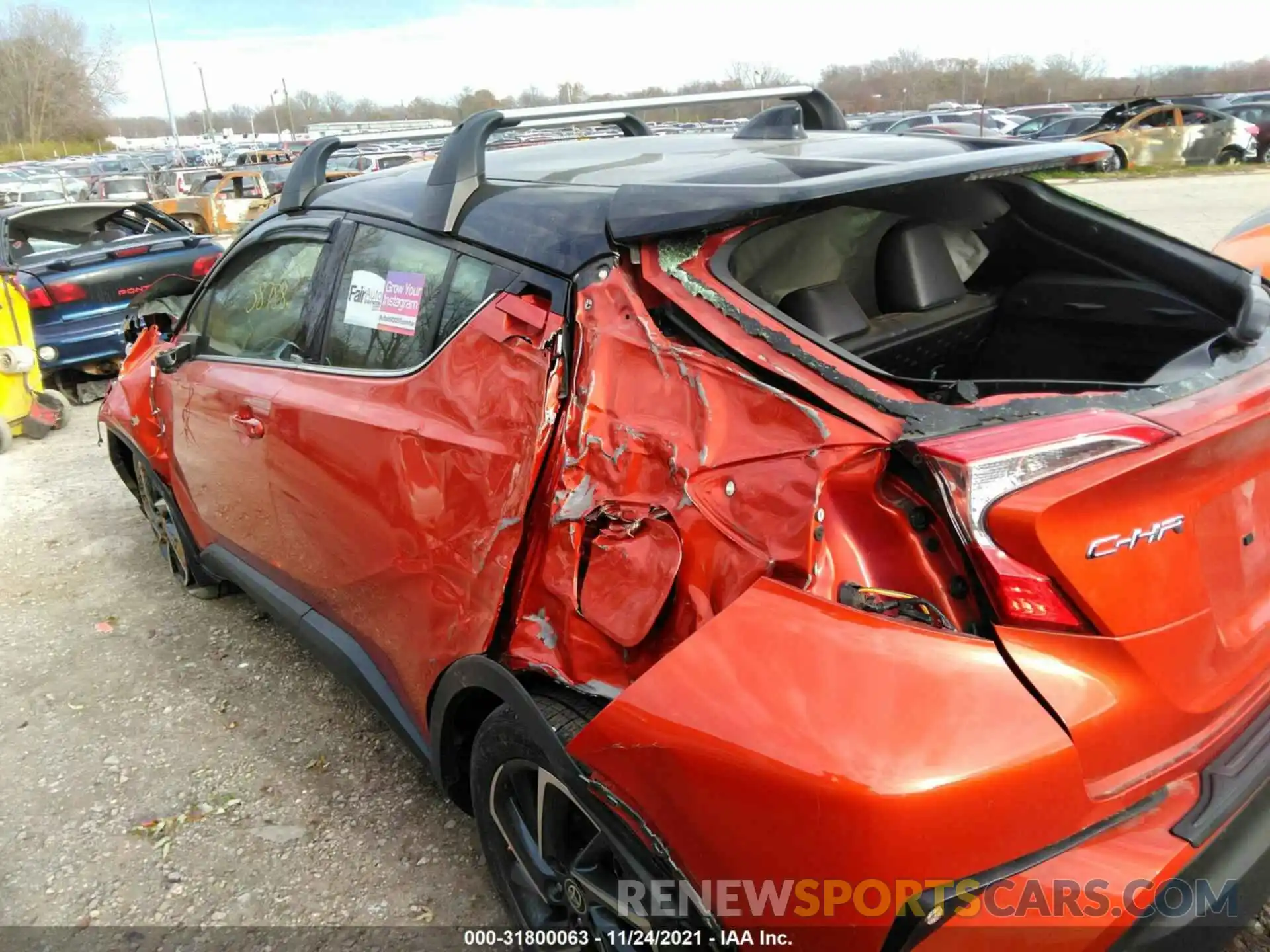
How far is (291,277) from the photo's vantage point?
2969 millimetres

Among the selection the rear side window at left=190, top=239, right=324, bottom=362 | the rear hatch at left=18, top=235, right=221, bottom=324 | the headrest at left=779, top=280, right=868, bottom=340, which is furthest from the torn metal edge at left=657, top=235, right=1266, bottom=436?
the rear hatch at left=18, top=235, right=221, bottom=324

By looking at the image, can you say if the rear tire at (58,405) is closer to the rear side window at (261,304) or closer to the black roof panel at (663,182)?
the rear side window at (261,304)

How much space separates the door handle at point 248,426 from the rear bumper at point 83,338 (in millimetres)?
5278

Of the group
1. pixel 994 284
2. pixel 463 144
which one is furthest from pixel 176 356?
pixel 994 284

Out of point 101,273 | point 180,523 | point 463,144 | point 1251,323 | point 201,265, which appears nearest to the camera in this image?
point 1251,323

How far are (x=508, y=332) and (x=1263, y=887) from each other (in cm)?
176

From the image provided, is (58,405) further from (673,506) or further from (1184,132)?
(1184,132)

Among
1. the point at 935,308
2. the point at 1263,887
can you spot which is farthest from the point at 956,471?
the point at 935,308

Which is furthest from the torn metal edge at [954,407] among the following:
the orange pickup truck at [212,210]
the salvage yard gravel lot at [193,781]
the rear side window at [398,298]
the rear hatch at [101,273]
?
the orange pickup truck at [212,210]

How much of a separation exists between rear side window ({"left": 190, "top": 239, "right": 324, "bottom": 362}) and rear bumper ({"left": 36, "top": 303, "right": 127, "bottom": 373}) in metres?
4.78

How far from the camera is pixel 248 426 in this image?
9.75 ft

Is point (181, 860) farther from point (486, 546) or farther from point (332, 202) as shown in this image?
point (332, 202)

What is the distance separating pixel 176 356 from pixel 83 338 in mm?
5048

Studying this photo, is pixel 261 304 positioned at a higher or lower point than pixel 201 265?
higher
